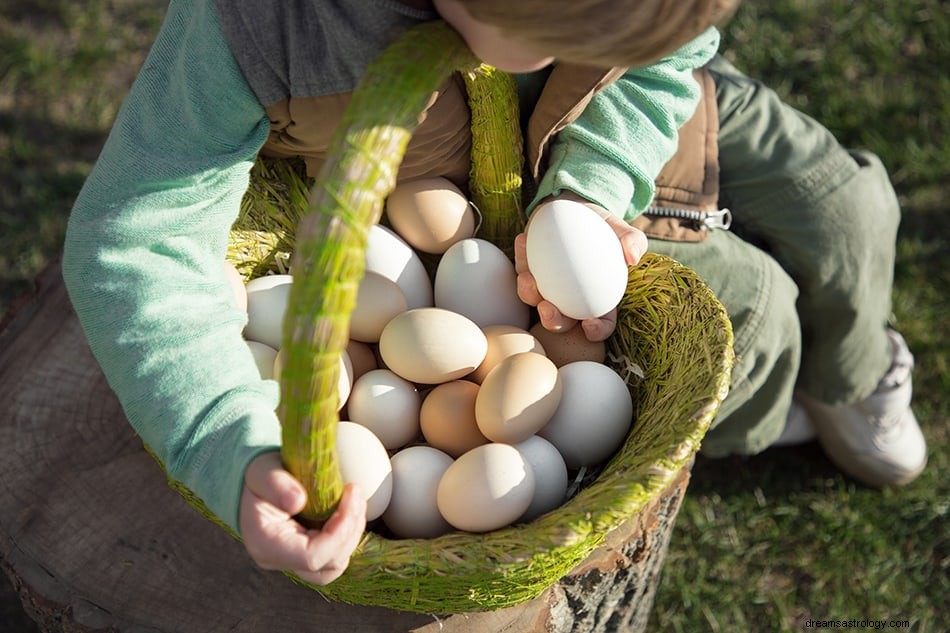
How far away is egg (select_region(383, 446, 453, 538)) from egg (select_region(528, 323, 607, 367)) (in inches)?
9.0

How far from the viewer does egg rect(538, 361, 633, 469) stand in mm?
1162

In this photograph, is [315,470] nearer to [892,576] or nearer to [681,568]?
[681,568]

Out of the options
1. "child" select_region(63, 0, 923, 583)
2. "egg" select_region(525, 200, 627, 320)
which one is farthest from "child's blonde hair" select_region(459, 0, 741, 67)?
"egg" select_region(525, 200, 627, 320)

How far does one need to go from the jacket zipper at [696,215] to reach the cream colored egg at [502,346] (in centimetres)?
32

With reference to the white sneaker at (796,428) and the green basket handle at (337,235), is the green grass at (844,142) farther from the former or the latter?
the green basket handle at (337,235)

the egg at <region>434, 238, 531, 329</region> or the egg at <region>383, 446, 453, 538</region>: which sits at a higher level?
the egg at <region>434, 238, 531, 329</region>

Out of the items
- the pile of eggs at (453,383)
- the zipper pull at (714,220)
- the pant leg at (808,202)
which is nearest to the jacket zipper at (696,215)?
the zipper pull at (714,220)

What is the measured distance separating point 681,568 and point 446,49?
126 centimetres

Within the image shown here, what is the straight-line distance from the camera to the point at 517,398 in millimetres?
1100

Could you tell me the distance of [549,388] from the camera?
44.1 inches

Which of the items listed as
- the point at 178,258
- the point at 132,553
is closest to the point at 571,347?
the point at 178,258

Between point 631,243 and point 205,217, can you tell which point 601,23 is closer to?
point 631,243

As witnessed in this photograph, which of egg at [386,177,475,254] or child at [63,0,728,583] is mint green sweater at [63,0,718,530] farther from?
egg at [386,177,475,254]

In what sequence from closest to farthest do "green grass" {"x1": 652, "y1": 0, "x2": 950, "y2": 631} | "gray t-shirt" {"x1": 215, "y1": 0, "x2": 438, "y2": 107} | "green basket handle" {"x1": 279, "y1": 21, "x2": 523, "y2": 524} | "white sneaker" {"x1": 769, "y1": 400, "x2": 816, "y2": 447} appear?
"green basket handle" {"x1": 279, "y1": 21, "x2": 523, "y2": 524}
"gray t-shirt" {"x1": 215, "y1": 0, "x2": 438, "y2": 107}
"green grass" {"x1": 652, "y1": 0, "x2": 950, "y2": 631}
"white sneaker" {"x1": 769, "y1": 400, "x2": 816, "y2": 447}
